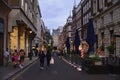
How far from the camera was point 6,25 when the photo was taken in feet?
129

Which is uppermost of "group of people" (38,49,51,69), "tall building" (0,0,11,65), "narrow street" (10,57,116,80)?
"tall building" (0,0,11,65)

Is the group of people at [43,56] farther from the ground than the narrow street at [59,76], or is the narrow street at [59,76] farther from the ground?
the group of people at [43,56]

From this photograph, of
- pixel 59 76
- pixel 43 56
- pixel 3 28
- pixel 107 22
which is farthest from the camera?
pixel 107 22

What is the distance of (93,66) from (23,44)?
3534cm

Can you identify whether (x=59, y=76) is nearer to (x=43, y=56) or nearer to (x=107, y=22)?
(x=43, y=56)

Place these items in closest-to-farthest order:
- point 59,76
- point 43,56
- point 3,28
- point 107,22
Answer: point 59,76 < point 43,56 < point 3,28 < point 107,22

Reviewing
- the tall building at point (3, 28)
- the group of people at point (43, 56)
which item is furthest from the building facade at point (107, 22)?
the tall building at point (3, 28)

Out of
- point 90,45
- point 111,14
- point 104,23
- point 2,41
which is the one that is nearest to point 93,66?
point 90,45

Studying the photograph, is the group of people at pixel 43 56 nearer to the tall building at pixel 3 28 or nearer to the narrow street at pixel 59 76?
the narrow street at pixel 59 76

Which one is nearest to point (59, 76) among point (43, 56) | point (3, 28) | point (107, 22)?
point (43, 56)

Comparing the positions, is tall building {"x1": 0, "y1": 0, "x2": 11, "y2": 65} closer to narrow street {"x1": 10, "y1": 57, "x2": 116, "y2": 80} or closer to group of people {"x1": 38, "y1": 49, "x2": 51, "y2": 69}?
group of people {"x1": 38, "y1": 49, "x2": 51, "y2": 69}

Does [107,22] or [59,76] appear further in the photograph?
[107,22]

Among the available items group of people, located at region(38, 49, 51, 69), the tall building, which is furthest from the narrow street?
the tall building

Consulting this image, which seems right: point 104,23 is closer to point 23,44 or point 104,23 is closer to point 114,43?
point 114,43
